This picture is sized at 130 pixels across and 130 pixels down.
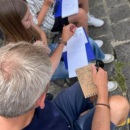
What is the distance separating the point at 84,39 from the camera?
180 centimetres

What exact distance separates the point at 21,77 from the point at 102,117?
0.60 m

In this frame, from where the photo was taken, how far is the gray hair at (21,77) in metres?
0.90

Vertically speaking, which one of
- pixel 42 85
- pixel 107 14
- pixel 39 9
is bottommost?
pixel 107 14

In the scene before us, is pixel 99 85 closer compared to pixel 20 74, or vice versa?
pixel 20 74

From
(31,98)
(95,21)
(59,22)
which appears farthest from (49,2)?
(31,98)

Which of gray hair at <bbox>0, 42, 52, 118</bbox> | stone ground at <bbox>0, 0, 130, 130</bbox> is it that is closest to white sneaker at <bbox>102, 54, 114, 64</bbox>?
stone ground at <bbox>0, 0, 130, 130</bbox>

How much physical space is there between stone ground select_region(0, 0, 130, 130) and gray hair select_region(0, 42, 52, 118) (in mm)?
1142

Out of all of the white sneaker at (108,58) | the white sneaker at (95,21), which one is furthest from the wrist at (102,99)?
the white sneaker at (95,21)

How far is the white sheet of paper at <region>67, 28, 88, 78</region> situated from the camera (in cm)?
171

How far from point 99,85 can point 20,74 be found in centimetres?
66

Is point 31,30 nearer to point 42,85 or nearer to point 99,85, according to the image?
point 99,85

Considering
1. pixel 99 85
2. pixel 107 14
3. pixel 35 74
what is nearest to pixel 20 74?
pixel 35 74

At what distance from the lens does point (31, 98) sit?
0.96 m

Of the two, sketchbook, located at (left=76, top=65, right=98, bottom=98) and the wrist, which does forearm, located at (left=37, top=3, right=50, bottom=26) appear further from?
the wrist
